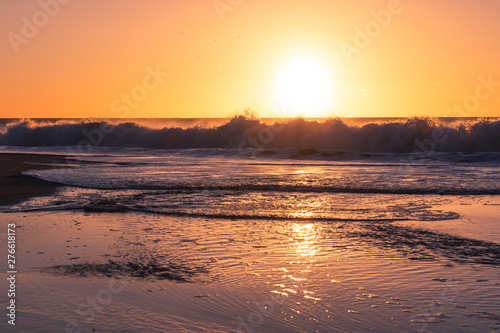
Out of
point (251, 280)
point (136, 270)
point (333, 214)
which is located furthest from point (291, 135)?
point (251, 280)

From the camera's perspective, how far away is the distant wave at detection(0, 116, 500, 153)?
3859 centimetres

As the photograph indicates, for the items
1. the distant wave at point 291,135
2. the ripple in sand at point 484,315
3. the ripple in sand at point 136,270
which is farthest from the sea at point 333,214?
the distant wave at point 291,135

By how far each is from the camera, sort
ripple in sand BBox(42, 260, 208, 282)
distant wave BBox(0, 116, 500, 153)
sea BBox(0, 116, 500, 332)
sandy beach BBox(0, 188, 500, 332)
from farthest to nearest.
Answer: distant wave BBox(0, 116, 500, 153), ripple in sand BBox(42, 260, 208, 282), sea BBox(0, 116, 500, 332), sandy beach BBox(0, 188, 500, 332)

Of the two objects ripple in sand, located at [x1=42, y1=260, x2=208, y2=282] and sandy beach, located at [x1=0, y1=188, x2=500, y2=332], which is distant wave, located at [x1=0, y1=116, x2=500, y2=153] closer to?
sandy beach, located at [x1=0, y1=188, x2=500, y2=332]

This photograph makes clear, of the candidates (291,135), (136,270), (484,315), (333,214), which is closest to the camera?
(484,315)

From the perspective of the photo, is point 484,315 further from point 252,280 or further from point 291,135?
point 291,135

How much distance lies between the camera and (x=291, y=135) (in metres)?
45.7

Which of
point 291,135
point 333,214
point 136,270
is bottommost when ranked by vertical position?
point 136,270

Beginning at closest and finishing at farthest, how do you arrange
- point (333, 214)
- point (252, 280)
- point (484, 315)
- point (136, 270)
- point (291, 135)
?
point (484, 315) → point (252, 280) → point (136, 270) → point (333, 214) → point (291, 135)

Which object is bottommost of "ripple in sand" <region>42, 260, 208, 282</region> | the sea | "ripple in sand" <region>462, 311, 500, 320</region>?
"ripple in sand" <region>42, 260, 208, 282</region>

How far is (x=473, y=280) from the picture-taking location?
649cm

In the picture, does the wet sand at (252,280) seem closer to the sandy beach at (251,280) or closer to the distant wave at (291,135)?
the sandy beach at (251,280)

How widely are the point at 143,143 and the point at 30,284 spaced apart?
48169 mm

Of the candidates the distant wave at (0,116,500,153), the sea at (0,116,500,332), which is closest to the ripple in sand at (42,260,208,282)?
the sea at (0,116,500,332)
